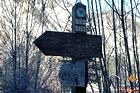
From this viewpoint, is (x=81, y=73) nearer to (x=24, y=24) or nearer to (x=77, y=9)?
(x=77, y=9)

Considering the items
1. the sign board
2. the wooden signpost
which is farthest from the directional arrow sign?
the sign board

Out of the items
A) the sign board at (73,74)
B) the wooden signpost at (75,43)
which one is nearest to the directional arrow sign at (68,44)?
the wooden signpost at (75,43)

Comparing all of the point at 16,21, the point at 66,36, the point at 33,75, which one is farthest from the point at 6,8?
the point at 66,36

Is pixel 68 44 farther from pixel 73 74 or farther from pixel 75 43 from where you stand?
pixel 73 74

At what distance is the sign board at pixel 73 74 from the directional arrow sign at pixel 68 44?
12 cm

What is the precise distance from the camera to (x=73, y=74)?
115 inches

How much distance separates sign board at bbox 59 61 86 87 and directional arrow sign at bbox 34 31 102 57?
4.6 inches

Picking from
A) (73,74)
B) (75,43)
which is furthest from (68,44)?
(73,74)

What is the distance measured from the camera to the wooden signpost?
2939 millimetres

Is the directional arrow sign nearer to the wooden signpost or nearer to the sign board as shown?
the wooden signpost

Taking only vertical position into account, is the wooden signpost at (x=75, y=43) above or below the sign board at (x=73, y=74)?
above

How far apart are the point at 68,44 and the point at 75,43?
0.25 ft

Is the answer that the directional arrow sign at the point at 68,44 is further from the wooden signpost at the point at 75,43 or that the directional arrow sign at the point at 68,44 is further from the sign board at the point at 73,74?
the sign board at the point at 73,74

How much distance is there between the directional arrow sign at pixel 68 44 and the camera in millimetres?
2947
